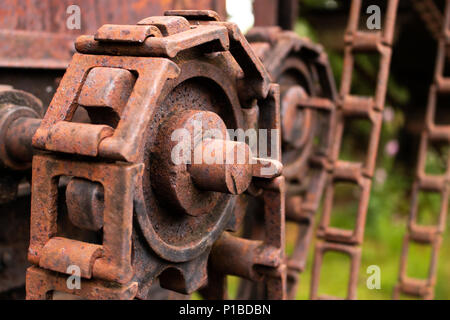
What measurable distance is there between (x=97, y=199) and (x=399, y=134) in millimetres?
5149

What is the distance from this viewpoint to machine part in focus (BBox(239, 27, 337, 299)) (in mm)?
2049

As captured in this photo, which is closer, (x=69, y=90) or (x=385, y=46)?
(x=69, y=90)

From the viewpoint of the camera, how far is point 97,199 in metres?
1.08

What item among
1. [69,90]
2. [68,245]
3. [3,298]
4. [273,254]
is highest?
[69,90]

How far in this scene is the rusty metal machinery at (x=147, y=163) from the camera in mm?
1054

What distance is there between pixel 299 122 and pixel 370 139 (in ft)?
0.97

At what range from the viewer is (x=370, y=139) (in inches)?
85.4

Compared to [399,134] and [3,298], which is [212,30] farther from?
[399,134]

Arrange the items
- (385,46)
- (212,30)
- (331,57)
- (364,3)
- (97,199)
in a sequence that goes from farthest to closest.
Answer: (331,57)
(364,3)
(385,46)
(212,30)
(97,199)

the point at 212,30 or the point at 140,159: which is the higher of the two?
the point at 212,30

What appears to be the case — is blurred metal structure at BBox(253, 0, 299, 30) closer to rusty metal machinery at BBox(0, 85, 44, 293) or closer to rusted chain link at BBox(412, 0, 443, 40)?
rusted chain link at BBox(412, 0, 443, 40)

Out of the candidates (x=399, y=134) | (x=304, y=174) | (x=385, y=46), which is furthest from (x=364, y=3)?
(x=399, y=134)
